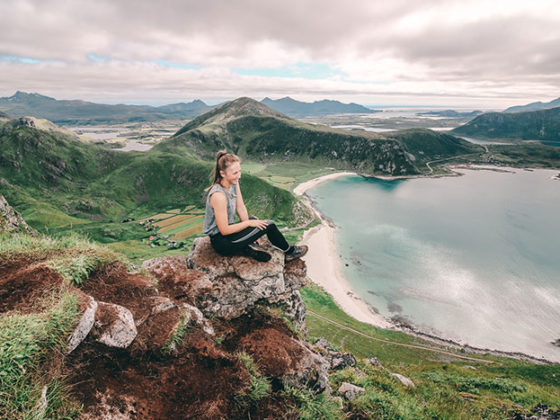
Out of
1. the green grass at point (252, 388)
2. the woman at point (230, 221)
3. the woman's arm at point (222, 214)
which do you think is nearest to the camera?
the green grass at point (252, 388)

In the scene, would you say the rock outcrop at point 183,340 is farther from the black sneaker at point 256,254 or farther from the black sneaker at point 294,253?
the black sneaker at point 294,253

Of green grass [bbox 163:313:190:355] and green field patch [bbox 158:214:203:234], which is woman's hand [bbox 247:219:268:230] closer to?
green grass [bbox 163:313:190:355]

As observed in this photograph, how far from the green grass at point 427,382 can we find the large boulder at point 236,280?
178 inches

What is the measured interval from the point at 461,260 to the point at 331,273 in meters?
39.5

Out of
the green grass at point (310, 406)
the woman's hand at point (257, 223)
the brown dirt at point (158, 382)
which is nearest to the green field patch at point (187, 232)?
the woman's hand at point (257, 223)

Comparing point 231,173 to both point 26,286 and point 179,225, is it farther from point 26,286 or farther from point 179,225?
point 179,225

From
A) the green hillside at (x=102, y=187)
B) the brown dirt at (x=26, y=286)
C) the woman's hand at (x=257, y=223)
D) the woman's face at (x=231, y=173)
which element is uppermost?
the woman's face at (x=231, y=173)

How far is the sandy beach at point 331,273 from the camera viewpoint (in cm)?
5091

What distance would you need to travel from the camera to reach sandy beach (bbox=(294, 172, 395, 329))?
50.9 meters

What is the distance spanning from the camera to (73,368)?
479 cm

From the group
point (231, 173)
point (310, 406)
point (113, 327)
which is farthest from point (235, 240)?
point (310, 406)

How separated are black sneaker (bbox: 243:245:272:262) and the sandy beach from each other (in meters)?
46.4

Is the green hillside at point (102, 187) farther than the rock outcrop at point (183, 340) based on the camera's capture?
Yes

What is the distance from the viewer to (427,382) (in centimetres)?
1717
